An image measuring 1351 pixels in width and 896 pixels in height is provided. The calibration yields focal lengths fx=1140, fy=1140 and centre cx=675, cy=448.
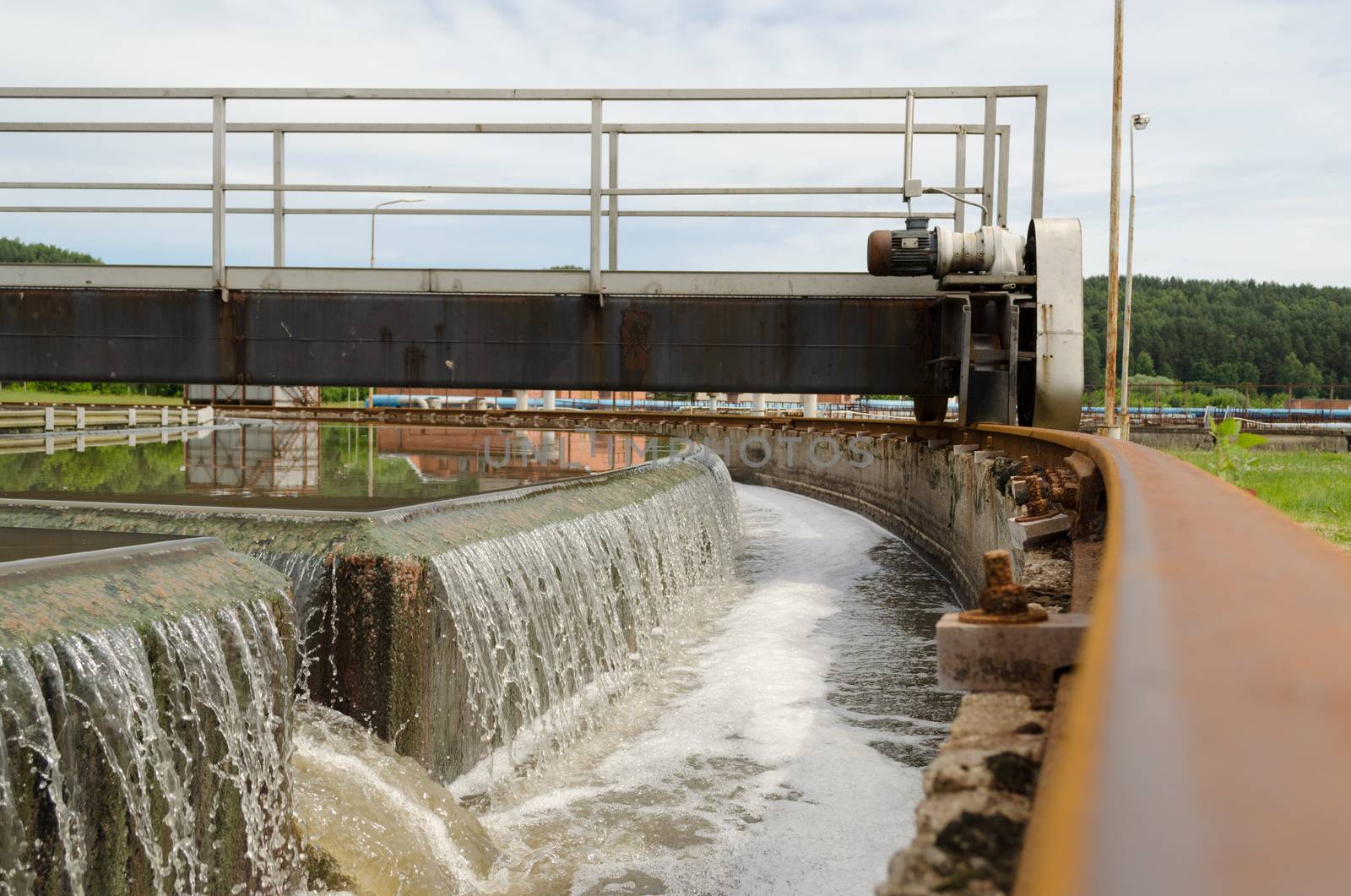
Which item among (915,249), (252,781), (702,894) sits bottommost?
(702,894)

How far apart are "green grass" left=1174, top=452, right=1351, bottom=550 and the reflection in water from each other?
614 cm

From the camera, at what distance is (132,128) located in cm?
925

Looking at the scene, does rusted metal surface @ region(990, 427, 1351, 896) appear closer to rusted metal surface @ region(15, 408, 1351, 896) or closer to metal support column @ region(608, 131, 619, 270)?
rusted metal surface @ region(15, 408, 1351, 896)

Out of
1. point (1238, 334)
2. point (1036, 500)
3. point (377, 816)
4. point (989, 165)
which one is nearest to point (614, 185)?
point (989, 165)

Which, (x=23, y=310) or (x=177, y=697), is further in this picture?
(x=23, y=310)

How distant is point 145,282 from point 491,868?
7000 millimetres

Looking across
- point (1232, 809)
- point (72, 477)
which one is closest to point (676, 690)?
point (72, 477)

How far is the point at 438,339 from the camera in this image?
9930 mm

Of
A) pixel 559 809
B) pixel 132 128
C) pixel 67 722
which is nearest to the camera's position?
pixel 67 722

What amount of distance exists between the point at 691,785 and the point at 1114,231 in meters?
24.9

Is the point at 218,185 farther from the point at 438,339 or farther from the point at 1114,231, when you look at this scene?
the point at 1114,231

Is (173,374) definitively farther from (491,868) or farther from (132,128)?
(491,868)

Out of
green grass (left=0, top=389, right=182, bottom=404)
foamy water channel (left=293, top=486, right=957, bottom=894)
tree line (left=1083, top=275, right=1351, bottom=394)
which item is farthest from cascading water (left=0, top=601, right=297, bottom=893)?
tree line (left=1083, top=275, right=1351, bottom=394)

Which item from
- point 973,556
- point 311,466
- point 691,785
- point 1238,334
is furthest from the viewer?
point 1238,334
